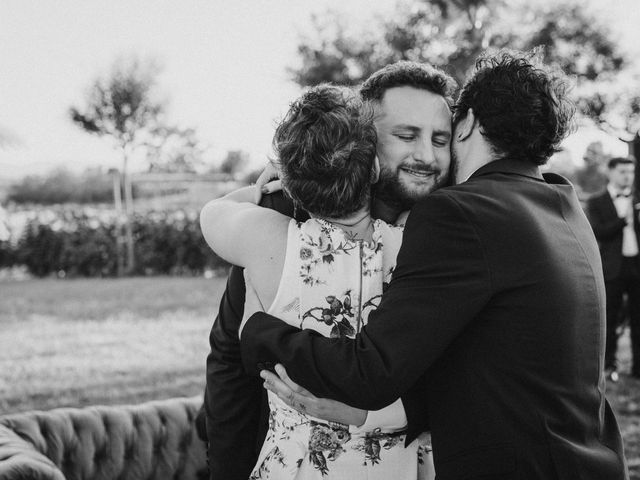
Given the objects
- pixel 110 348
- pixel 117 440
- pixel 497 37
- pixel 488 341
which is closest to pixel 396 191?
pixel 488 341

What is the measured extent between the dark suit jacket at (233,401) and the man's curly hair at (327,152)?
378 mm

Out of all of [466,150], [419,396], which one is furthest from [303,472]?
[466,150]

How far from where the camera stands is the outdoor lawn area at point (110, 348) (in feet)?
20.8

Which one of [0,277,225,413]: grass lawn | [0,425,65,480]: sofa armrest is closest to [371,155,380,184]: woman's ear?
[0,425,65,480]: sofa armrest

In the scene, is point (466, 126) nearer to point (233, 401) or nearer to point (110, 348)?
point (233, 401)

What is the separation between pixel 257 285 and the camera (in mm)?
1789

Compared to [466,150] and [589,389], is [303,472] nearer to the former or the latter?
[589,389]

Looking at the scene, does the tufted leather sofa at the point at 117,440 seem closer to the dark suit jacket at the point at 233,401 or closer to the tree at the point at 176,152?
the dark suit jacket at the point at 233,401

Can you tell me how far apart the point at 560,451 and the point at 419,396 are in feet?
1.21

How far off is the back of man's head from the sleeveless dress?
0.61 metres

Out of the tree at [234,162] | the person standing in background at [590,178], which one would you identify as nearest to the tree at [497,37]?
the person standing in background at [590,178]

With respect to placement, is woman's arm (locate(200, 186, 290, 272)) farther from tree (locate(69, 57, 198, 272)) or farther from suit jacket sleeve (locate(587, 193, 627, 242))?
tree (locate(69, 57, 198, 272))

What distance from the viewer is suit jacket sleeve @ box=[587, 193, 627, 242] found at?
6.93 m

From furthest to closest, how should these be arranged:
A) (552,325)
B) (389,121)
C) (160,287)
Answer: (160,287), (389,121), (552,325)
